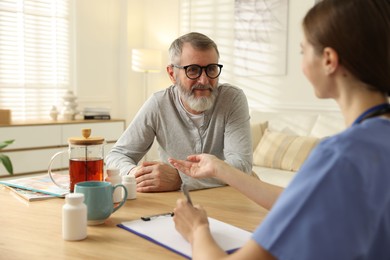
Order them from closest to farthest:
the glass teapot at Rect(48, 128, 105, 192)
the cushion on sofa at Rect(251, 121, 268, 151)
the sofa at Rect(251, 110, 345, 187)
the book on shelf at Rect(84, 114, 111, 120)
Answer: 1. the glass teapot at Rect(48, 128, 105, 192)
2. the sofa at Rect(251, 110, 345, 187)
3. the cushion on sofa at Rect(251, 121, 268, 151)
4. the book on shelf at Rect(84, 114, 111, 120)

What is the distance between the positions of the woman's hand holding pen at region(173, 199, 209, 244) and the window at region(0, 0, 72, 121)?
4.12 m

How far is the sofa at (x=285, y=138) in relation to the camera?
3711mm

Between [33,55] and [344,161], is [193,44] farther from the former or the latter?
[33,55]

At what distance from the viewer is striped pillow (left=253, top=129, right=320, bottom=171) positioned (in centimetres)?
372

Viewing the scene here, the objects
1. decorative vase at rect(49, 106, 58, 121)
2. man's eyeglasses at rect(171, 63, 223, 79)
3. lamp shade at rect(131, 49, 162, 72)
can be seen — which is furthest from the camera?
lamp shade at rect(131, 49, 162, 72)

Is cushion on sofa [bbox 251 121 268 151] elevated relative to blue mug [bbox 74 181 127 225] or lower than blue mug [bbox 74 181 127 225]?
lower

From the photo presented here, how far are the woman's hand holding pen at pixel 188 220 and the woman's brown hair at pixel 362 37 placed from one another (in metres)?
0.50

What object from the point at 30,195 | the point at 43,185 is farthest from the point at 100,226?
the point at 43,185

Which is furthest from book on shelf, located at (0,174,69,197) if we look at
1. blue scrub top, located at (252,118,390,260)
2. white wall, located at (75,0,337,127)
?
white wall, located at (75,0,337,127)

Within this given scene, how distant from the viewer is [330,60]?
0.83 metres

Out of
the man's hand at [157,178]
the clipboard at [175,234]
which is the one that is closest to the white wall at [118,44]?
the man's hand at [157,178]

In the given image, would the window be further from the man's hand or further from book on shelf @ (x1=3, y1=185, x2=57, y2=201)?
the man's hand

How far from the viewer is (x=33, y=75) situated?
5.04 metres

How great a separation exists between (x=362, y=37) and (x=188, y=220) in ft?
1.99
